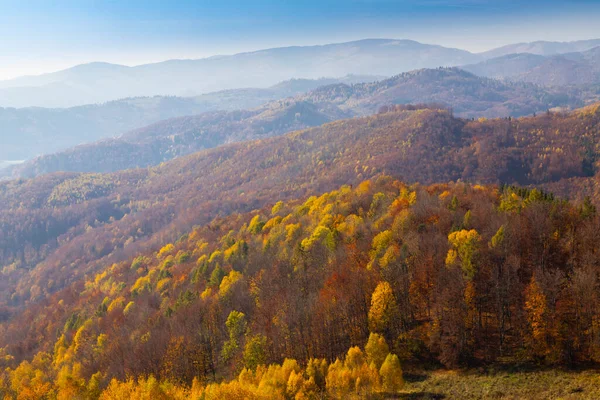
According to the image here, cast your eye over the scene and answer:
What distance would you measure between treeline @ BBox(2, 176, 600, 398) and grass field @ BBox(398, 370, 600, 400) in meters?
2.14

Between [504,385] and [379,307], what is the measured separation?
1607cm

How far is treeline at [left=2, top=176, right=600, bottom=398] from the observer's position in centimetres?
4678

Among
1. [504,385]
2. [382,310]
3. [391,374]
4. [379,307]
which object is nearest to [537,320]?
[504,385]

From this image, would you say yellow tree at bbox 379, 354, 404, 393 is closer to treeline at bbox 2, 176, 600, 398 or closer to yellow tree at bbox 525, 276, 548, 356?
treeline at bbox 2, 176, 600, 398

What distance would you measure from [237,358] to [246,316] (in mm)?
13013

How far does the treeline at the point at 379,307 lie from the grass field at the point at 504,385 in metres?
2.14

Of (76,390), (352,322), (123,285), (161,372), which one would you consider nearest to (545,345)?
(352,322)

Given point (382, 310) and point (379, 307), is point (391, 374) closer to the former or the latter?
Result: point (382, 310)

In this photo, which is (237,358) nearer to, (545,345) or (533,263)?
→ (545,345)

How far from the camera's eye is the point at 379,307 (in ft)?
175

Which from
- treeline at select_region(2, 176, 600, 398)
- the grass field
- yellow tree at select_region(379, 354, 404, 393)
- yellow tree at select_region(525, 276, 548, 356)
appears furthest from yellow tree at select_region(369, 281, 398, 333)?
yellow tree at select_region(525, 276, 548, 356)

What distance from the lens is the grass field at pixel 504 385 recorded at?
40625 millimetres

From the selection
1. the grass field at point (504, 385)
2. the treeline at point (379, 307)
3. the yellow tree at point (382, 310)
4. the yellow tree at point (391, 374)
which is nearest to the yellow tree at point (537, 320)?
the treeline at point (379, 307)

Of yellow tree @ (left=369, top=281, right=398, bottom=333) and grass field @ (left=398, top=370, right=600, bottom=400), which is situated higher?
yellow tree @ (left=369, top=281, right=398, bottom=333)
